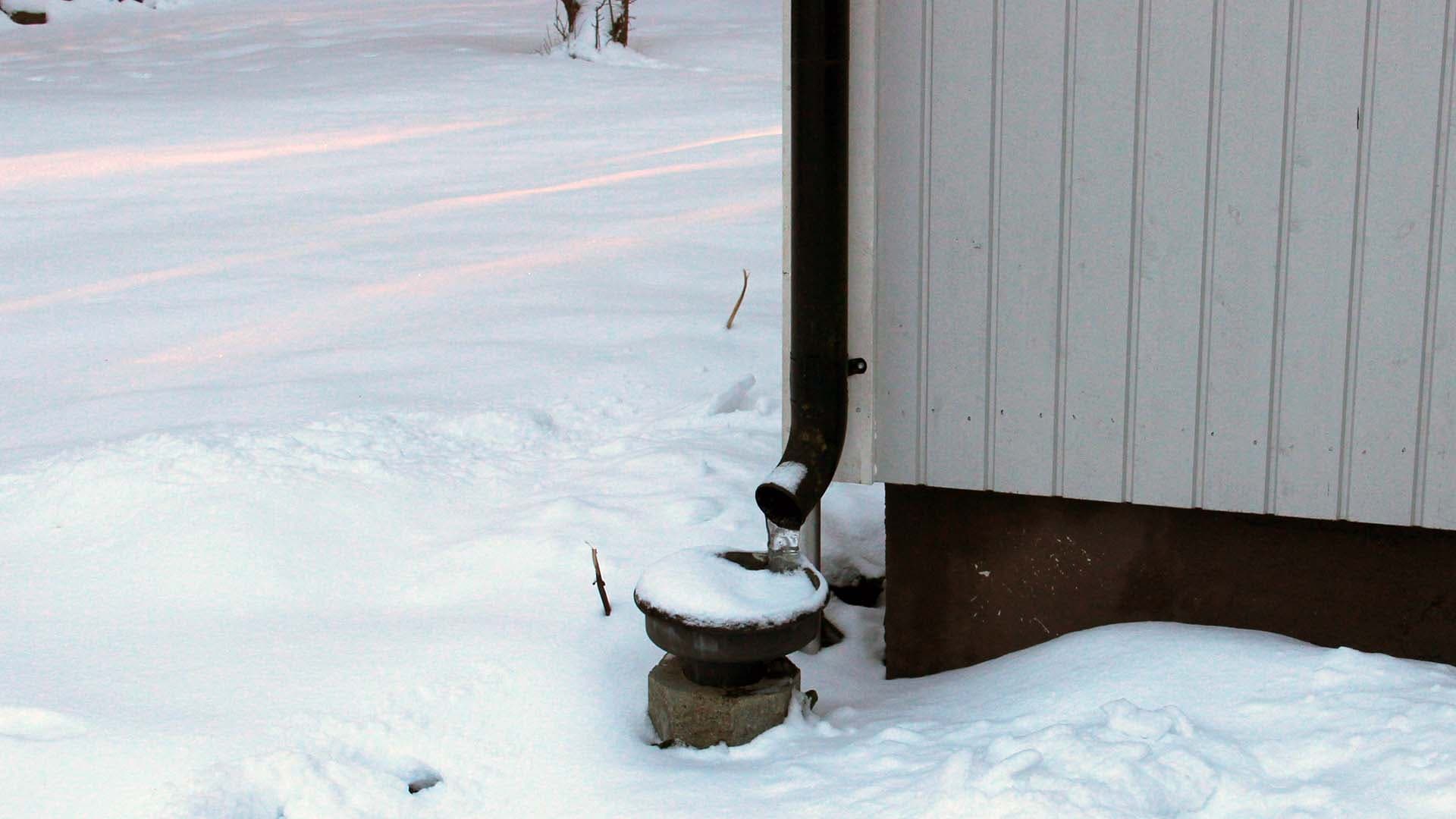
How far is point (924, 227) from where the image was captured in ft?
11.0

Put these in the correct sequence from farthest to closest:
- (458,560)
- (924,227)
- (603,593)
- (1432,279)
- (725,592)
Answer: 1. (458,560)
2. (603,593)
3. (924,227)
4. (725,592)
5. (1432,279)

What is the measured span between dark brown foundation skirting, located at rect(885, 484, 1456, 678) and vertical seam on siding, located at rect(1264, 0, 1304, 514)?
179mm

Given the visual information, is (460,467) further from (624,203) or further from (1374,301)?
(624,203)

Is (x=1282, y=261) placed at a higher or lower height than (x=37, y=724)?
higher

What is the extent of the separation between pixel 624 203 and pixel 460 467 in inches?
171

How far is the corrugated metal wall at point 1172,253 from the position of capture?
3004 millimetres

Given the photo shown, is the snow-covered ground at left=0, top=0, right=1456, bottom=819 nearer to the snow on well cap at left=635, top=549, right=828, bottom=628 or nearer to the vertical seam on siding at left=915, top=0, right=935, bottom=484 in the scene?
the snow on well cap at left=635, top=549, right=828, bottom=628

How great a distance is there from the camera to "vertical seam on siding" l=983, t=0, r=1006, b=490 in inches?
127

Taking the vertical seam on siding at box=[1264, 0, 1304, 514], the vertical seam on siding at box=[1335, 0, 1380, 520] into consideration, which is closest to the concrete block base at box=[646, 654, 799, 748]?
the vertical seam on siding at box=[1264, 0, 1304, 514]

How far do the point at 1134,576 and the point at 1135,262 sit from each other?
0.77 meters

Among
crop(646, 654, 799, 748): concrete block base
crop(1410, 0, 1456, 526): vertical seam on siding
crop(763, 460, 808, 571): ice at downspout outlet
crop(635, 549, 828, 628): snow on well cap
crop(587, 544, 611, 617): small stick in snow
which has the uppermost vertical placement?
crop(1410, 0, 1456, 526): vertical seam on siding

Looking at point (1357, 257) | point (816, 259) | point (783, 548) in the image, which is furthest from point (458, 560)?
point (1357, 257)

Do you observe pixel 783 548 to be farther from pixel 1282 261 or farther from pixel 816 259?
pixel 1282 261

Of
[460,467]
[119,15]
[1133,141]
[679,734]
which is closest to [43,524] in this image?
[460,467]
